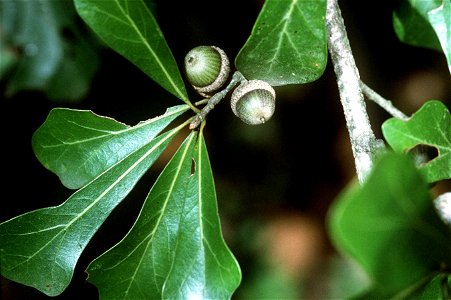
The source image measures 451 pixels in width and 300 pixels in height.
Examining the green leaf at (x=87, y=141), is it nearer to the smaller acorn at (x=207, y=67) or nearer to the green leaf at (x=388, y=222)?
the smaller acorn at (x=207, y=67)

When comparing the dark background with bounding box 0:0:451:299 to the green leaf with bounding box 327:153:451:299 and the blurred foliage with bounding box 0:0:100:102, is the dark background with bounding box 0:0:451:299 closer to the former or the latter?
the blurred foliage with bounding box 0:0:100:102

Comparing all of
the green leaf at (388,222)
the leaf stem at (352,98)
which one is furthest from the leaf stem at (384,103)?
the green leaf at (388,222)

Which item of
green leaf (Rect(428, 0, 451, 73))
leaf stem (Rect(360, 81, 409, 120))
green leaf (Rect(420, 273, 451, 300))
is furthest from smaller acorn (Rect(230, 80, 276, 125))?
green leaf (Rect(420, 273, 451, 300))

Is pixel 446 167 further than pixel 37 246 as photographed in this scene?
No

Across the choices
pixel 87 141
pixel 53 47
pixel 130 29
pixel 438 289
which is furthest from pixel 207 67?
pixel 53 47

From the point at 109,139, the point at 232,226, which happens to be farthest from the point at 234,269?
the point at 232,226

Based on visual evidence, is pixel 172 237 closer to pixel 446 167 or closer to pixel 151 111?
pixel 446 167
